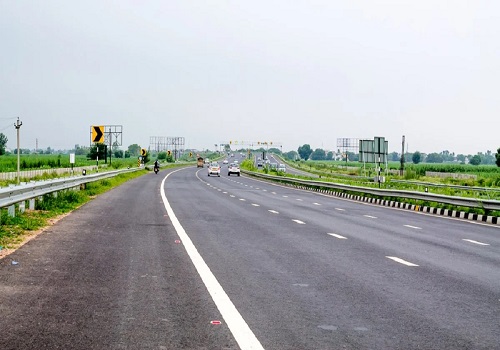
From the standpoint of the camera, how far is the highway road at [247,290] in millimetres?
6133

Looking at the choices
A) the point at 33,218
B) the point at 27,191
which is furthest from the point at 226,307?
the point at 27,191

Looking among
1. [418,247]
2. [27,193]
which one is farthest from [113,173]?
[418,247]

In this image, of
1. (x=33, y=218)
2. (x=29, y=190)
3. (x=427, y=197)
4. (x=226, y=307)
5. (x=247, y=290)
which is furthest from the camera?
(x=427, y=197)

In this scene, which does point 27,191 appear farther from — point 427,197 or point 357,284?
point 427,197

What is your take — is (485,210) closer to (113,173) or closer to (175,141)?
(113,173)

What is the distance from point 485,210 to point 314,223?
823cm

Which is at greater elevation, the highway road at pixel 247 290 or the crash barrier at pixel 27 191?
the crash barrier at pixel 27 191

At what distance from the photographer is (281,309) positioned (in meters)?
7.35

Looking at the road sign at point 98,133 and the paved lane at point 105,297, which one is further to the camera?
the road sign at point 98,133

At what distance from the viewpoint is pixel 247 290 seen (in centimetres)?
849

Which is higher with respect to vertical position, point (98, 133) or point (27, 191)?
point (98, 133)

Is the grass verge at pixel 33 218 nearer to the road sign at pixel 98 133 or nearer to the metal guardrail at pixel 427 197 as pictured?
the metal guardrail at pixel 427 197

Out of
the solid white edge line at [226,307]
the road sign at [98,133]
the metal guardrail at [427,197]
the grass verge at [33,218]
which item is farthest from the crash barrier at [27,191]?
the road sign at [98,133]

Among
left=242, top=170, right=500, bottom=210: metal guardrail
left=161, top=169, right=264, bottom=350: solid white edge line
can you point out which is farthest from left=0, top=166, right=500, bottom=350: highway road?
left=242, top=170, right=500, bottom=210: metal guardrail
